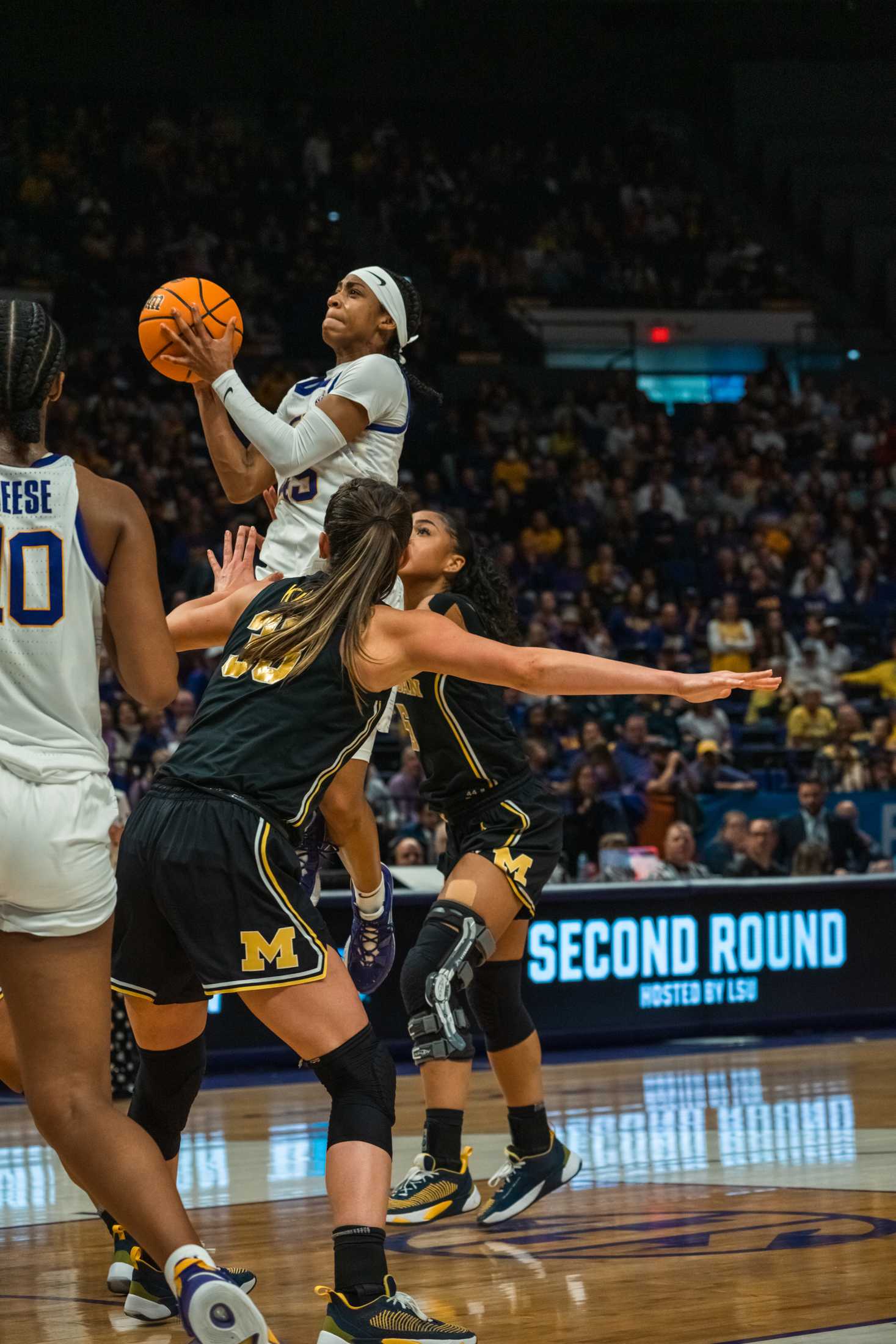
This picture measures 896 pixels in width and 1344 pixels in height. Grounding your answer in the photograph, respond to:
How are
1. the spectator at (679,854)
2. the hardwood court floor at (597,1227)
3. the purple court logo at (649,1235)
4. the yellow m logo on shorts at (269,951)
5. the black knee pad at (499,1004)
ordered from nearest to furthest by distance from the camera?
1. the yellow m logo on shorts at (269,951)
2. the hardwood court floor at (597,1227)
3. the purple court logo at (649,1235)
4. the black knee pad at (499,1004)
5. the spectator at (679,854)

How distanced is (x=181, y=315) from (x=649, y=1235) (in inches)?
119

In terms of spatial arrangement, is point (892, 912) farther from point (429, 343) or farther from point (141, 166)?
point (141, 166)

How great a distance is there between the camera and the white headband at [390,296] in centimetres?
565

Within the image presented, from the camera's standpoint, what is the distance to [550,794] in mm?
5961

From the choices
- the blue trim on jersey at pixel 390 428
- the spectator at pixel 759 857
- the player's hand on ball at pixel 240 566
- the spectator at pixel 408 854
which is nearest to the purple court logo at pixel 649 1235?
the player's hand on ball at pixel 240 566

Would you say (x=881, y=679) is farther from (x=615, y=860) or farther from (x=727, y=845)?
(x=615, y=860)

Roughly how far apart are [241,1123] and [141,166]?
1645 centimetres

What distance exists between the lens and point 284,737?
402 centimetres

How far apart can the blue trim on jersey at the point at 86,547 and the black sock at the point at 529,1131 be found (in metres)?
2.75

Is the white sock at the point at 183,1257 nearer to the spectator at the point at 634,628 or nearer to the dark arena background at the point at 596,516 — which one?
the dark arena background at the point at 596,516

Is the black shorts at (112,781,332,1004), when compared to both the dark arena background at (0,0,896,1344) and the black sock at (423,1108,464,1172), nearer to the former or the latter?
the dark arena background at (0,0,896,1344)

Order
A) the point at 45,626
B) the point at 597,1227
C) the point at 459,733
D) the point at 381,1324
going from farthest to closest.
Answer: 1. the point at 459,733
2. the point at 597,1227
3. the point at 381,1324
4. the point at 45,626

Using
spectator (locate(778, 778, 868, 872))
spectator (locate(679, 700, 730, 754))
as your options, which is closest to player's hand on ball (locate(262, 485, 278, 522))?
spectator (locate(778, 778, 868, 872))

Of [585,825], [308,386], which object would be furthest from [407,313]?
[585,825]
